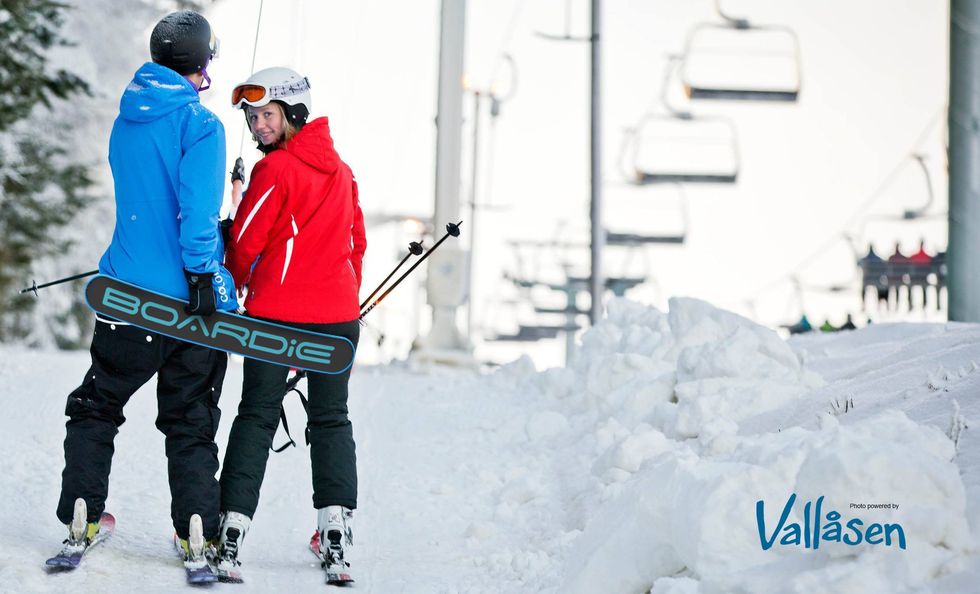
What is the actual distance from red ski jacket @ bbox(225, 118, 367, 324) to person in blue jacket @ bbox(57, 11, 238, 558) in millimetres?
151

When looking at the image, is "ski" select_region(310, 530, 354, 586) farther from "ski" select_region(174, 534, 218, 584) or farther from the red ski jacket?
the red ski jacket

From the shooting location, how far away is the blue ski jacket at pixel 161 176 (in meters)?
4.56

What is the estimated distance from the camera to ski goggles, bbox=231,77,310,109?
15.6ft

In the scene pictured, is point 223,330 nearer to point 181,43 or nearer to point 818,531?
point 181,43

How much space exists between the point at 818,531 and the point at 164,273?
2.43 m

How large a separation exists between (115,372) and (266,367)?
54cm

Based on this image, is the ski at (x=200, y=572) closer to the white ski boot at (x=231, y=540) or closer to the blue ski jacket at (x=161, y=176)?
the white ski boot at (x=231, y=540)

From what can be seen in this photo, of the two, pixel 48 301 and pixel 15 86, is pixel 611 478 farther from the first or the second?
pixel 48 301

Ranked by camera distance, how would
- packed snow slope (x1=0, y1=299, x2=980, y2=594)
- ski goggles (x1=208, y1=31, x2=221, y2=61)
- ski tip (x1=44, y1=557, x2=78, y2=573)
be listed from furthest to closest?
1. ski goggles (x1=208, y1=31, x2=221, y2=61)
2. ski tip (x1=44, y1=557, x2=78, y2=573)
3. packed snow slope (x1=0, y1=299, x2=980, y2=594)

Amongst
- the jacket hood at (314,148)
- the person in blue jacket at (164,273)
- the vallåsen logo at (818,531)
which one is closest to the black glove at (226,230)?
the person in blue jacket at (164,273)

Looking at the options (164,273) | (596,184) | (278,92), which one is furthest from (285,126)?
(596,184)

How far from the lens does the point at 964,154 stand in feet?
24.8

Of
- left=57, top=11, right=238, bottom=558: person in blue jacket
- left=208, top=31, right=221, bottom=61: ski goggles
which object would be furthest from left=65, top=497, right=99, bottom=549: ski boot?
left=208, top=31, right=221, bottom=61: ski goggles

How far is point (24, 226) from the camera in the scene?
24.2m
